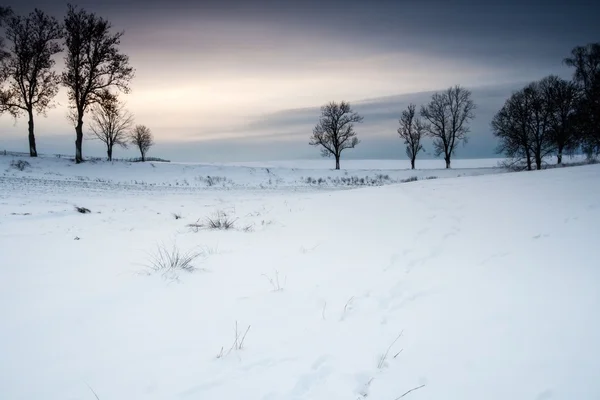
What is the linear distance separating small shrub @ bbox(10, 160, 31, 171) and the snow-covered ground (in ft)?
65.6

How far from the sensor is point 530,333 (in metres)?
3.29

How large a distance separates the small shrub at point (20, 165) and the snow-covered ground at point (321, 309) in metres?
20.0

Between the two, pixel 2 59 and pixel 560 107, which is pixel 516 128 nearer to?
pixel 560 107

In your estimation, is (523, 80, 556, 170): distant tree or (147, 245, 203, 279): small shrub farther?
(523, 80, 556, 170): distant tree

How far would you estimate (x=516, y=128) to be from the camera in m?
30.1

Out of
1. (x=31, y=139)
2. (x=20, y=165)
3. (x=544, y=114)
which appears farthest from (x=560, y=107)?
(x=31, y=139)

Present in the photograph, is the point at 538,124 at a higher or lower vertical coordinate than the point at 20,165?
higher

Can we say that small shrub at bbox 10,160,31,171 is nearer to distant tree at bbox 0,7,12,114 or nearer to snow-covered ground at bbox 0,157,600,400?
distant tree at bbox 0,7,12,114

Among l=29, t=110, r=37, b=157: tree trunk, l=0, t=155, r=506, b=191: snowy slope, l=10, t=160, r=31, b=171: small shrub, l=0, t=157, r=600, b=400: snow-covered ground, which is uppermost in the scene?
l=29, t=110, r=37, b=157: tree trunk

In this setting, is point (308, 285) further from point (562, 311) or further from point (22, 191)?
point (22, 191)

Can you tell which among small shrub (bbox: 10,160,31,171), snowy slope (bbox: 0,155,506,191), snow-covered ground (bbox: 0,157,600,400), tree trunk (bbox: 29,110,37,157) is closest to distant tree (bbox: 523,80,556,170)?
snowy slope (bbox: 0,155,506,191)

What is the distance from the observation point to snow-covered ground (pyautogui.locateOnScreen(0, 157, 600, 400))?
9.21 ft

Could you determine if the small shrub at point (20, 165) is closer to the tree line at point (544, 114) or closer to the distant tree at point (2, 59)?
the distant tree at point (2, 59)

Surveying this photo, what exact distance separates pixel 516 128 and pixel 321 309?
33.2 metres
